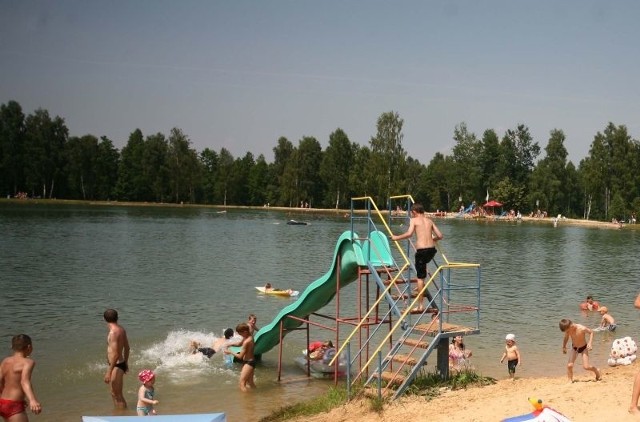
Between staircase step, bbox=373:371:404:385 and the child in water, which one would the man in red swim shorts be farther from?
staircase step, bbox=373:371:404:385

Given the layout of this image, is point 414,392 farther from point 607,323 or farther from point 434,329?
point 607,323

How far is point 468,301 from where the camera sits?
30750mm

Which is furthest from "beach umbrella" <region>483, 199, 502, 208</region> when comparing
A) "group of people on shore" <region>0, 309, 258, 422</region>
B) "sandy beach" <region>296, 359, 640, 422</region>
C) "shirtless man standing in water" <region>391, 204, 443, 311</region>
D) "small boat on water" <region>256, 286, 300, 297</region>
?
"shirtless man standing in water" <region>391, 204, 443, 311</region>

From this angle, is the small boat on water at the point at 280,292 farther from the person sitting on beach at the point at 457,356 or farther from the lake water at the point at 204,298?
the person sitting on beach at the point at 457,356

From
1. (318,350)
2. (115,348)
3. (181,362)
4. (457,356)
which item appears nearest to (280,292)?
(181,362)

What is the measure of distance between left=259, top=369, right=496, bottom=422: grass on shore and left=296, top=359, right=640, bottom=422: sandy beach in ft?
0.91

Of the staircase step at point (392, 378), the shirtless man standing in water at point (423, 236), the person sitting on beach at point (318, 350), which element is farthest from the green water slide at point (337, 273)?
the staircase step at point (392, 378)

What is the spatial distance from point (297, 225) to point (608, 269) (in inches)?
1841

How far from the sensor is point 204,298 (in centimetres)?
3152

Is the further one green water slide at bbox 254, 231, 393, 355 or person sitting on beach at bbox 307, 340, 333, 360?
person sitting on beach at bbox 307, 340, 333, 360

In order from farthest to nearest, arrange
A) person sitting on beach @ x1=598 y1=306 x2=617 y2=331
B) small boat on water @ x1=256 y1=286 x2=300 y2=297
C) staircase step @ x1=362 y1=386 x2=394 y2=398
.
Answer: small boat on water @ x1=256 y1=286 x2=300 y2=297 < person sitting on beach @ x1=598 y1=306 x2=617 y2=331 < staircase step @ x1=362 y1=386 x2=394 y2=398

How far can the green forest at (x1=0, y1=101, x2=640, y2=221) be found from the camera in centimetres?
10962

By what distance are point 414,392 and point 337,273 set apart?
405 cm

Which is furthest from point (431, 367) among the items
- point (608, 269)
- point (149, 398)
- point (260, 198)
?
point (260, 198)
